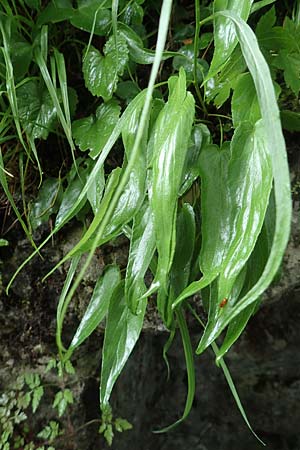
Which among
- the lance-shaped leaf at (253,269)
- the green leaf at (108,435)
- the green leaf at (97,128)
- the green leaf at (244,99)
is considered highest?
the green leaf at (244,99)

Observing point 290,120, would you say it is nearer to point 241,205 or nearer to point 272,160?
point 241,205

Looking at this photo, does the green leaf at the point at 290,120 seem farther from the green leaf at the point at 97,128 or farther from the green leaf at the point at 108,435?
the green leaf at the point at 108,435

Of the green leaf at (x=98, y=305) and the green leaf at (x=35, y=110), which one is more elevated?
the green leaf at (x=35, y=110)

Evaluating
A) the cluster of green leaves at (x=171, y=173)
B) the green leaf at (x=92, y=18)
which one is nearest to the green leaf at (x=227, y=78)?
the cluster of green leaves at (x=171, y=173)

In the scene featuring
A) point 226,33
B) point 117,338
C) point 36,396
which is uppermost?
point 226,33

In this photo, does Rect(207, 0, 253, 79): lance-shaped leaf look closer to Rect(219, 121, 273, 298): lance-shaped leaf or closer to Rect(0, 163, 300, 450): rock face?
Rect(219, 121, 273, 298): lance-shaped leaf

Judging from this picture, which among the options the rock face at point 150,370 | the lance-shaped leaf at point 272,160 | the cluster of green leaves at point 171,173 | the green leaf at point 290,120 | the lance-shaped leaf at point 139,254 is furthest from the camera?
the rock face at point 150,370

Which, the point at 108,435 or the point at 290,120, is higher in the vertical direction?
the point at 290,120

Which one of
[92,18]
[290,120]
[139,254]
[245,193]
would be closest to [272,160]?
[245,193]
